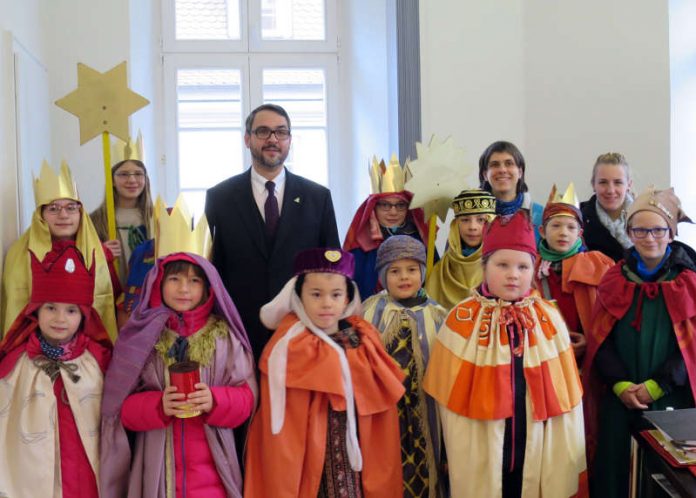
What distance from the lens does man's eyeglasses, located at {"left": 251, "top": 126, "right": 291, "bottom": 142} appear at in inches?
125

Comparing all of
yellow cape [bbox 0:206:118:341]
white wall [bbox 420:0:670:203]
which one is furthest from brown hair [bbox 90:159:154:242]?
white wall [bbox 420:0:670:203]

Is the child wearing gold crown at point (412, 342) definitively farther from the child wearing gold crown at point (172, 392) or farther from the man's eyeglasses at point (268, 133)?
the man's eyeglasses at point (268, 133)

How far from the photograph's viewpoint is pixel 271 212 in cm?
322

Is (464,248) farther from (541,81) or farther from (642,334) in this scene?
(541,81)

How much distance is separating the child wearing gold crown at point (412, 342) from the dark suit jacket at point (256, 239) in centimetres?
51

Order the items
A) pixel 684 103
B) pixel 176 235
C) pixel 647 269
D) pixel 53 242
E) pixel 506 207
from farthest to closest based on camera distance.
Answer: pixel 684 103, pixel 506 207, pixel 53 242, pixel 647 269, pixel 176 235

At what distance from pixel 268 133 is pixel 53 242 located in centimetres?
112

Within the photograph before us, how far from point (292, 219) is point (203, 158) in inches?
137

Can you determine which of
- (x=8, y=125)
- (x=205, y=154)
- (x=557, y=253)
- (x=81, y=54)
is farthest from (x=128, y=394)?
(x=205, y=154)

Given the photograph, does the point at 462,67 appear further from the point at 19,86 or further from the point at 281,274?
the point at 19,86

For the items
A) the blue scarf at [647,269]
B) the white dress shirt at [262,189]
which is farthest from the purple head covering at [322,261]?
the blue scarf at [647,269]

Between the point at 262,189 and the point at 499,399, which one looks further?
the point at 262,189

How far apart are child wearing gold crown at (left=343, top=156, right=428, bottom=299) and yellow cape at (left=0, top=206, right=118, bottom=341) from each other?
1197mm

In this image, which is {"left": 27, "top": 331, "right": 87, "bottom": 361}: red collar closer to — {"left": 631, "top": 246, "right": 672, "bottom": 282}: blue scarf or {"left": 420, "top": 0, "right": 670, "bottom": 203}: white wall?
{"left": 631, "top": 246, "right": 672, "bottom": 282}: blue scarf
